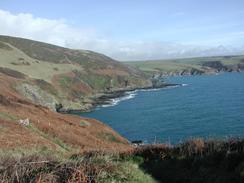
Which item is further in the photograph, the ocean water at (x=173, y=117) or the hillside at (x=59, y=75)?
the hillside at (x=59, y=75)

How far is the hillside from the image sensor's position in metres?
110

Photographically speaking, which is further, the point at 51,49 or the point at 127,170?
the point at 51,49

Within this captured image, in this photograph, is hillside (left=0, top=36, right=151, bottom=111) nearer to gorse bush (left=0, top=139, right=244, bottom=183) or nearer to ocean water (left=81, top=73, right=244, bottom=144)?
ocean water (left=81, top=73, right=244, bottom=144)

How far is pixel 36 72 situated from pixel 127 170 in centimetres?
12604

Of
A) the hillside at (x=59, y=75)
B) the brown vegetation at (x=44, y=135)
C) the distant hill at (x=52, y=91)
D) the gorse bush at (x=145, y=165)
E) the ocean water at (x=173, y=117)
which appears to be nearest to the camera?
the gorse bush at (x=145, y=165)

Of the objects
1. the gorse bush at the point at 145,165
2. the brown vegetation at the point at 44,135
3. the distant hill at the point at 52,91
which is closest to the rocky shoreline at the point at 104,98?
the distant hill at the point at 52,91

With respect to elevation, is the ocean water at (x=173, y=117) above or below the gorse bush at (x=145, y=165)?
below

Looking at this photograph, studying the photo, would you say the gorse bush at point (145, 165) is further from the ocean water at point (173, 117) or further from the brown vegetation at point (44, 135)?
the ocean water at point (173, 117)

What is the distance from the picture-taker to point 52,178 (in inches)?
389

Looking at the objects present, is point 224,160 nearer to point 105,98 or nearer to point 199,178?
point 199,178

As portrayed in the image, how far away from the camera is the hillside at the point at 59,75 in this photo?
109688 millimetres

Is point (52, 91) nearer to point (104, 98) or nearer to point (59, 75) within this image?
point (104, 98)

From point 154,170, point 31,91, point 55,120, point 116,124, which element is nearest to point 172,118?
point 116,124

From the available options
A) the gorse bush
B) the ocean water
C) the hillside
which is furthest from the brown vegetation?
the hillside
